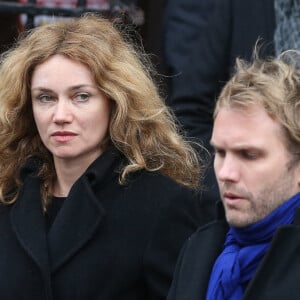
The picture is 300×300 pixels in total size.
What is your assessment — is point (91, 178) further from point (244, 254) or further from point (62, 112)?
point (244, 254)

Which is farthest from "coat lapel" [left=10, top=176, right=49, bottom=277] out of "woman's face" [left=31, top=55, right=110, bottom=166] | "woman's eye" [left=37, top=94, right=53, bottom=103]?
"woman's eye" [left=37, top=94, right=53, bottom=103]

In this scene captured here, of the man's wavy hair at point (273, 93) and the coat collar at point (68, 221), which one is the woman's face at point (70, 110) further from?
the man's wavy hair at point (273, 93)

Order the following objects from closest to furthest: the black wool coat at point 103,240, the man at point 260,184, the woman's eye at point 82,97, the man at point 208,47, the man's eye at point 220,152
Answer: the man at point 260,184 → the man's eye at point 220,152 → the black wool coat at point 103,240 → the woman's eye at point 82,97 → the man at point 208,47

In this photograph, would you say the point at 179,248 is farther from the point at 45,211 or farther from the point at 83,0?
the point at 83,0

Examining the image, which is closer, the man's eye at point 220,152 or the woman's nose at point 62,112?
the man's eye at point 220,152

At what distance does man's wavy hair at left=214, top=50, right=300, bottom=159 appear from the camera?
3092 millimetres

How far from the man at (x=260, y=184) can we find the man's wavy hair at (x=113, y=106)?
0.83 metres

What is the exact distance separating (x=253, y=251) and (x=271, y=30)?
1.62 meters

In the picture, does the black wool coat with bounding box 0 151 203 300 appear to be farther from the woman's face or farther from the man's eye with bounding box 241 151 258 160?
the man's eye with bounding box 241 151 258 160

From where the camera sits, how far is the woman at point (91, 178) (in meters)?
3.81

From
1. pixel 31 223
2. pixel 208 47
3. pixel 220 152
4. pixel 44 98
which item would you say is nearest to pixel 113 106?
pixel 44 98

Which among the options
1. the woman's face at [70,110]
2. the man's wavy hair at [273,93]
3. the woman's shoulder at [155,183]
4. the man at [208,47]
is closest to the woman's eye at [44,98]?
the woman's face at [70,110]

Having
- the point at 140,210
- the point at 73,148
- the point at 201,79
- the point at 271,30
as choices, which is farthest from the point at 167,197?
the point at 271,30

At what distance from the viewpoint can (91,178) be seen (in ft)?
13.0
